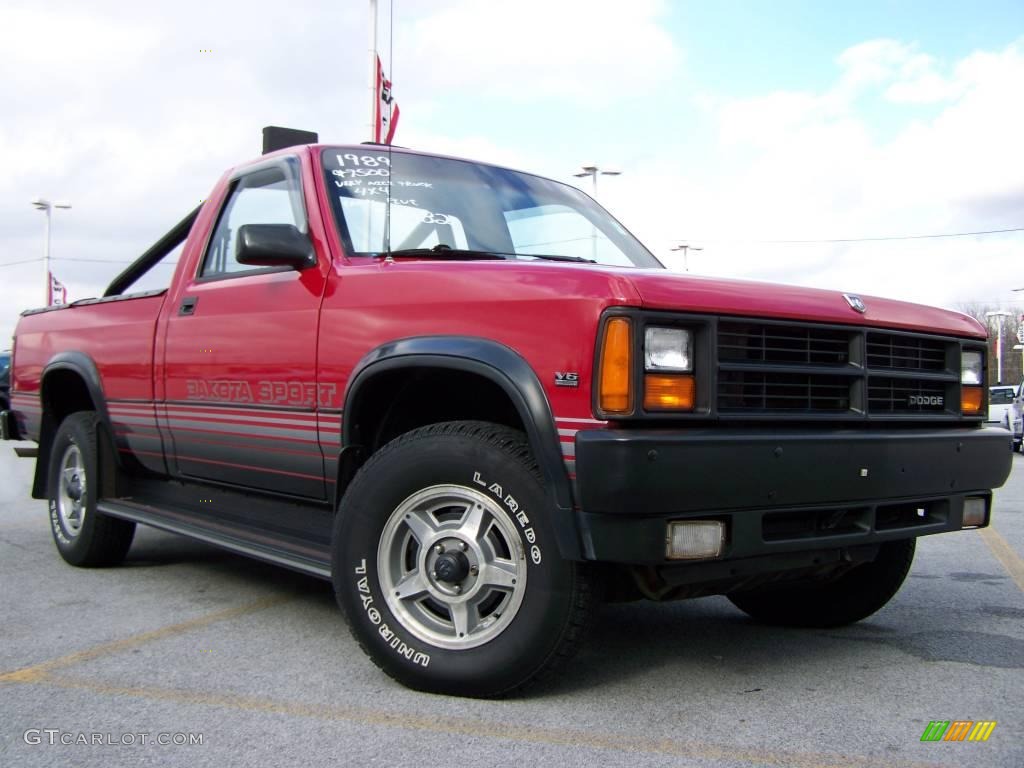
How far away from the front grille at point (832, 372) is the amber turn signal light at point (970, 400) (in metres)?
0.08

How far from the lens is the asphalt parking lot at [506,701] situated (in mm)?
2887

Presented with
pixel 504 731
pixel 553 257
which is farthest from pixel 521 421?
pixel 553 257

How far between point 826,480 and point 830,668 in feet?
3.09

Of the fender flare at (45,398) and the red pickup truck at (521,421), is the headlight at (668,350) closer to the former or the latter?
the red pickup truck at (521,421)

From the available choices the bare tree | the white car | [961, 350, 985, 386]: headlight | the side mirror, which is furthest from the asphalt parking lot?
the bare tree

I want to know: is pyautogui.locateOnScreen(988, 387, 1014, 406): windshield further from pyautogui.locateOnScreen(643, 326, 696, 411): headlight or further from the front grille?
pyautogui.locateOnScreen(643, 326, 696, 411): headlight

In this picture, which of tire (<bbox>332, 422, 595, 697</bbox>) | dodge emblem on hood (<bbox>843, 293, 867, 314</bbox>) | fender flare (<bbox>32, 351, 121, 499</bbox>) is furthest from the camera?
fender flare (<bbox>32, 351, 121, 499</bbox>)

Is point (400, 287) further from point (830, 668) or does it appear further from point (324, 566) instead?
point (830, 668)

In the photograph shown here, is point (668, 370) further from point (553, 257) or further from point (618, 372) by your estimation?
point (553, 257)

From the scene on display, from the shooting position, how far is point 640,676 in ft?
11.9

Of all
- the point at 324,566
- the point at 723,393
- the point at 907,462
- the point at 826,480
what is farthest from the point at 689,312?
the point at 324,566

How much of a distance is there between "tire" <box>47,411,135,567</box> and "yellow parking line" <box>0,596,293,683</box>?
47.7 inches

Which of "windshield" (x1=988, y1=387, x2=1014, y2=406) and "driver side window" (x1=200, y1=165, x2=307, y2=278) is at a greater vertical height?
"driver side window" (x1=200, y1=165, x2=307, y2=278)

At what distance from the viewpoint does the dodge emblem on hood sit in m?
3.46
